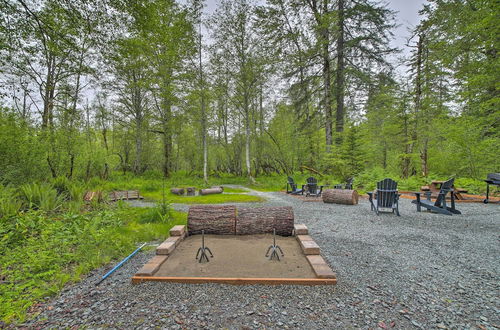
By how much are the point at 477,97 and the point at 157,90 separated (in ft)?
53.4

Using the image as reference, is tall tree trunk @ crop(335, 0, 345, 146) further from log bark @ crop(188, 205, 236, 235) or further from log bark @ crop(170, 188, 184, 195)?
log bark @ crop(188, 205, 236, 235)

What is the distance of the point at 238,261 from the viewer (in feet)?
9.17

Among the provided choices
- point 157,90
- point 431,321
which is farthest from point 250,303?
point 157,90

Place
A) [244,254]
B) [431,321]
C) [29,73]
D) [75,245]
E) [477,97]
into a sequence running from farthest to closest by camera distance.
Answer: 1. [29,73]
2. [477,97]
3. [75,245]
4. [244,254]
5. [431,321]

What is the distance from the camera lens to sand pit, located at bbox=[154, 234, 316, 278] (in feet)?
8.16

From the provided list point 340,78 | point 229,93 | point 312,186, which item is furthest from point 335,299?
point 229,93

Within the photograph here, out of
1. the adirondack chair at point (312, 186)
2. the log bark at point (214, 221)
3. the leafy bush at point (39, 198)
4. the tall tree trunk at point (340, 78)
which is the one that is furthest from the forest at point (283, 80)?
the log bark at point (214, 221)

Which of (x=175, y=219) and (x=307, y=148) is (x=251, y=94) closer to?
(x=307, y=148)

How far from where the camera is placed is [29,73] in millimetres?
9711

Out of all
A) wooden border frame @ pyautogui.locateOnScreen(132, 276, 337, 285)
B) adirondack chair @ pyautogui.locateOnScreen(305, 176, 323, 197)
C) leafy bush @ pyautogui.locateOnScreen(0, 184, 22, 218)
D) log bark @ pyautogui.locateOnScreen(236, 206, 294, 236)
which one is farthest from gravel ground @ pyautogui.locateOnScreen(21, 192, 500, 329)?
adirondack chair @ pyautogui.locateOnScreen(305, 176, 323, 197)

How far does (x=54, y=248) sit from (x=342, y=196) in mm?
7425

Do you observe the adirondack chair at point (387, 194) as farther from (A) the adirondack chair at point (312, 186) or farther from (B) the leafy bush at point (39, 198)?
(B) the leafy bush at point (39, 198)

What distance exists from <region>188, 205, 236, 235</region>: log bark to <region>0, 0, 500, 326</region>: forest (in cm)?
91

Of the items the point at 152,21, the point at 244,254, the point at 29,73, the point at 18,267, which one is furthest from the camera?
the point at 29,73
